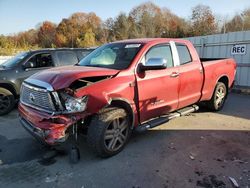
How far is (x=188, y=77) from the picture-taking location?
17.7 feet

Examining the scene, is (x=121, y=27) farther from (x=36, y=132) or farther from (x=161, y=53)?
(x=36, y=132)

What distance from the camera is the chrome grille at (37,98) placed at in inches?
149

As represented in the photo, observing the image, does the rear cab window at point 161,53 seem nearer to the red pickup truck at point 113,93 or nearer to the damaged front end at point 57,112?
the red pickup truck at point 113,93

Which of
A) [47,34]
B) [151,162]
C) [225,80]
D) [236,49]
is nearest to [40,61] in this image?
[151,162]

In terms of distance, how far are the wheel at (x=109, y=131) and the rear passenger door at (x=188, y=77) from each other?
1.62m

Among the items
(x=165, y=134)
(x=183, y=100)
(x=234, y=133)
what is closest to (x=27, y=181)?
(x=165, y=134)

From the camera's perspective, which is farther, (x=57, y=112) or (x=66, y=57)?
(x=66, y=57)

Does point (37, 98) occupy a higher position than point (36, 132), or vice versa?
point (37, 98)

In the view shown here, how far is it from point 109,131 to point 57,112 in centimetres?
91

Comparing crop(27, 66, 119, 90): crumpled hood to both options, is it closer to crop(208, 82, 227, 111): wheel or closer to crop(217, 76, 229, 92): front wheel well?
crop(208, 82, 227, 111): wheel

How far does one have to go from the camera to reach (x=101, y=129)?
387 centimetres

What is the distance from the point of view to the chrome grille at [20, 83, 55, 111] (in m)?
3.78

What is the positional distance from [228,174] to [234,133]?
1881 mm

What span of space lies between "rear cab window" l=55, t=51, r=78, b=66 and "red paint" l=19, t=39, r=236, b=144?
10.9 feet
